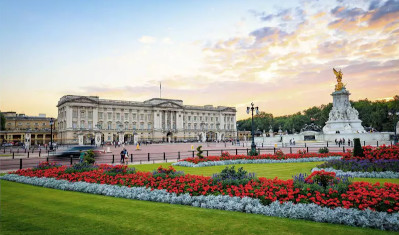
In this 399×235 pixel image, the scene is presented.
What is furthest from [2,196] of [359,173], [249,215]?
[359,173]

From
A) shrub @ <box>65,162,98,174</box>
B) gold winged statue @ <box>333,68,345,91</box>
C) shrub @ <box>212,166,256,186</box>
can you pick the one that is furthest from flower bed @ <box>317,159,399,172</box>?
gold winged statue @ <box>333,68,345,91</box>

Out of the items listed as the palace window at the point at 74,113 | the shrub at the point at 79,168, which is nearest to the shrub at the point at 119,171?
the shrub at the point at 79,168

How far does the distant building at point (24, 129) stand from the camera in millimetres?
109750

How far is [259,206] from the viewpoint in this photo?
905 cm

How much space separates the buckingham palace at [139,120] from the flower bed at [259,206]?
82.3m

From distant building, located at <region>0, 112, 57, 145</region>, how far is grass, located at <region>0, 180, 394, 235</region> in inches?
4338

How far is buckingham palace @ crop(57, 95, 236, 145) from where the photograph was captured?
108 metres

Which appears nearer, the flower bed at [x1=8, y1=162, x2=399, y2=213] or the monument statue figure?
the flower bed at [x1=8, y1=162, x2=399, y2=213]

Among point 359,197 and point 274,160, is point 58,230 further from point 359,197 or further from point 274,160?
point 274,160

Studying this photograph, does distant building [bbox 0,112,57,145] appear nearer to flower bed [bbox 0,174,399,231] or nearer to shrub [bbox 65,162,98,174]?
shrub [bbox 65,162,98,174]

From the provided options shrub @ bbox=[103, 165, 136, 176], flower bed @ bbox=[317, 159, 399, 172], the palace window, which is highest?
the palace window

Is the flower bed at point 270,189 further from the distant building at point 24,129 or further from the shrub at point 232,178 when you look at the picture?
the distant building at point 24,129

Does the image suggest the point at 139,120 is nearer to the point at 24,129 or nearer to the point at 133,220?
the point at 24,129

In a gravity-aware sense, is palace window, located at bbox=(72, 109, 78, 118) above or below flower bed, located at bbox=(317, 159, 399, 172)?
above
